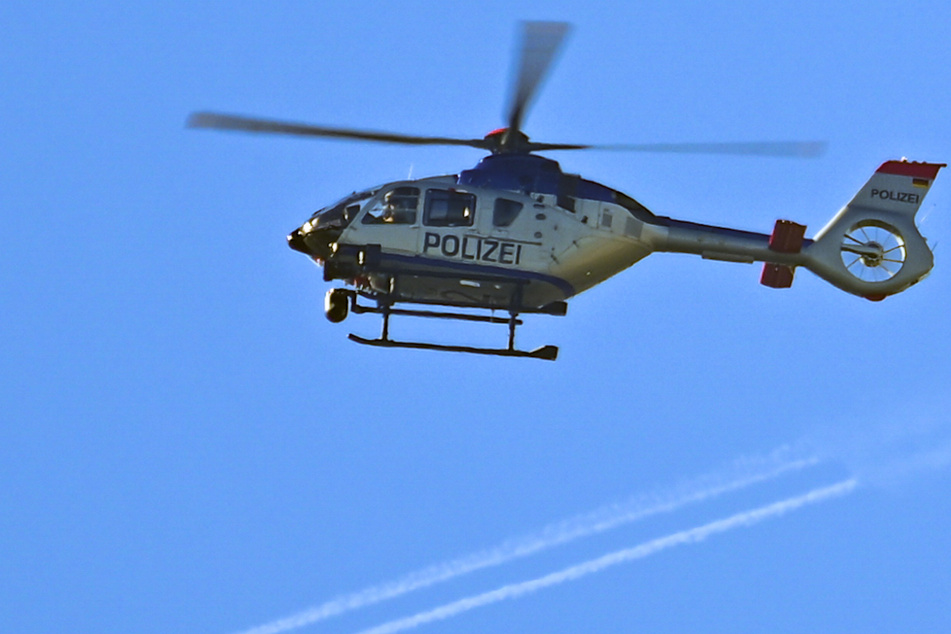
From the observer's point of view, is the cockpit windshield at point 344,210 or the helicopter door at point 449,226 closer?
the helicopter door at point 449,226

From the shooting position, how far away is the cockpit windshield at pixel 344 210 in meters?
16.0

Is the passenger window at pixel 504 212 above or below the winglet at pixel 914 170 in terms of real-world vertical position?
below

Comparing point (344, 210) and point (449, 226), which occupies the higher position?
point (344, 210)

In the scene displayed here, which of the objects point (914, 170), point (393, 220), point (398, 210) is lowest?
point (393, 220)

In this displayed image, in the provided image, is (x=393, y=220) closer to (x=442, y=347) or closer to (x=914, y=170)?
(x=442, y=347)

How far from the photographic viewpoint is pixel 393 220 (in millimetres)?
15867

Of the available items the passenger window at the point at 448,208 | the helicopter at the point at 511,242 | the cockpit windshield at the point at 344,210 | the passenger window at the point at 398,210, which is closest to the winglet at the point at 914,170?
the helicopter at the point at 511,242

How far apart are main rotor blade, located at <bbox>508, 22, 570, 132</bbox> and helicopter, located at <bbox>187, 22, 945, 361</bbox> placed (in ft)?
0.13

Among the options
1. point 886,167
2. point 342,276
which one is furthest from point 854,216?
point 342,276

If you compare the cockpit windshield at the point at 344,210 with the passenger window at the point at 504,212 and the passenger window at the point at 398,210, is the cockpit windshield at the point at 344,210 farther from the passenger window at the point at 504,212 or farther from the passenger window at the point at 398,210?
the passenger window at the point at 504,212

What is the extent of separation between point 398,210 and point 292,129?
1244 mm

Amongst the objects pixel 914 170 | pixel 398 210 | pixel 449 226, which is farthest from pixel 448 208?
pixel 914 170

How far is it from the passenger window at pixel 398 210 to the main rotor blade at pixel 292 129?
1.57 ft

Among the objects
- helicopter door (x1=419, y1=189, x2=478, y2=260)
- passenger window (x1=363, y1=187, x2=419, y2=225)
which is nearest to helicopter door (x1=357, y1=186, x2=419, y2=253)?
passenger window (x1=363, y1=187, x2=419, y2=225)
